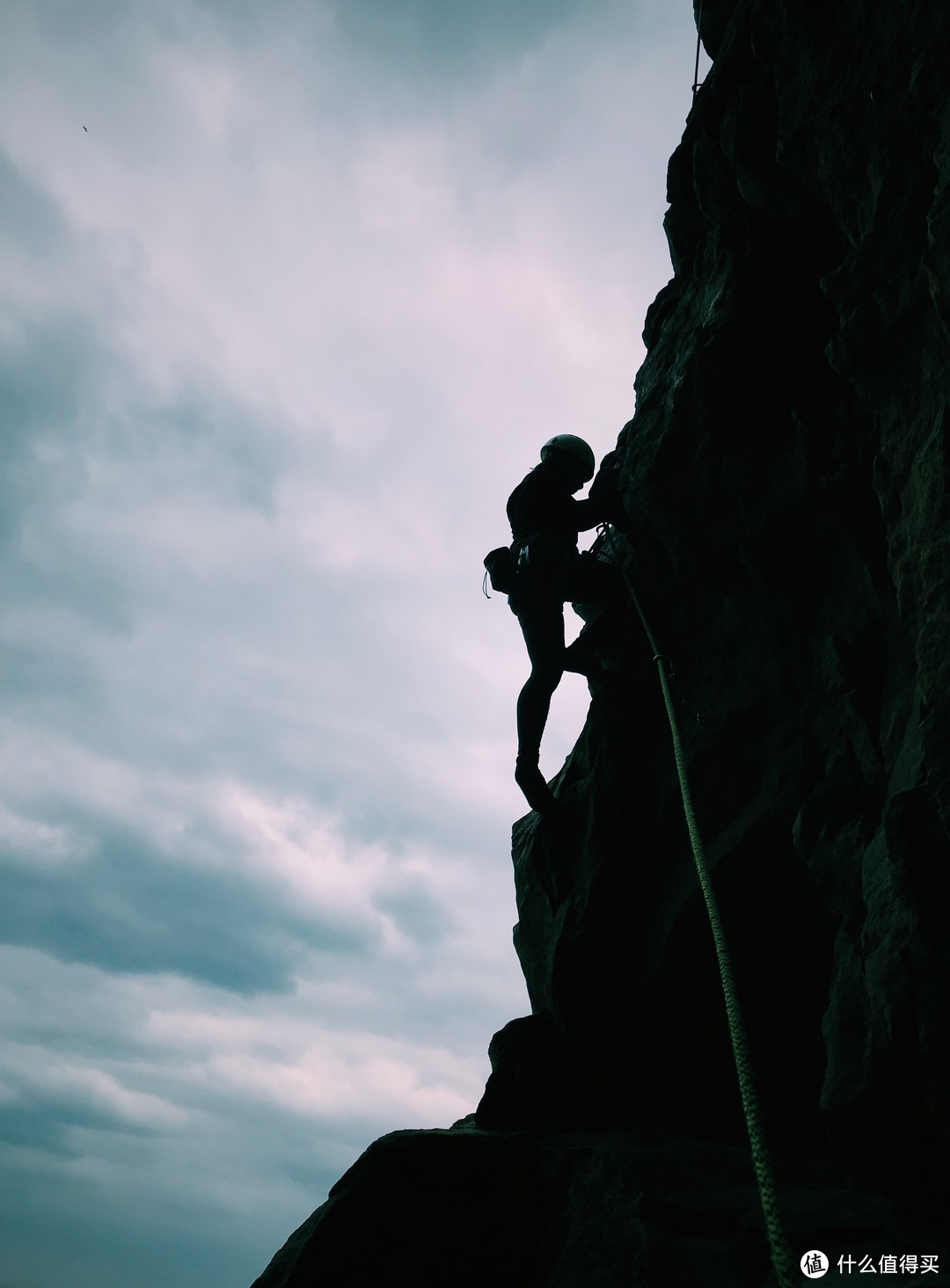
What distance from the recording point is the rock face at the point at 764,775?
11.9ft

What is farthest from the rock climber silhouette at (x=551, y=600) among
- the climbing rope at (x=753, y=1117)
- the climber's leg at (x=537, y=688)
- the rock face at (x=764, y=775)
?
the climbing rope at (x=753, y=1117)

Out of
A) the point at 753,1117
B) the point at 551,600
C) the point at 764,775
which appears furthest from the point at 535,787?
the point at 753,1117

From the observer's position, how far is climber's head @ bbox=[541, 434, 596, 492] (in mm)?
7500

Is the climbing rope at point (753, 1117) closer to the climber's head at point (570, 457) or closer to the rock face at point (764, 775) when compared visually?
the rock face at point (764, 775)

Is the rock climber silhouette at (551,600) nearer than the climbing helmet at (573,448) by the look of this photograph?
Yes

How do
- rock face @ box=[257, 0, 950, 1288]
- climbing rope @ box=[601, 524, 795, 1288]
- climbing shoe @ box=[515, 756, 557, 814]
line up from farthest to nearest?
climbing shoe @ box=[515, 756, 557, 814], rock face @ box=[257, 0, 950, 1288], climbing rope @ box=[601, 524, 795, 1288]

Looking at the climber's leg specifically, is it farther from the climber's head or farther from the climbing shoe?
the climber's head

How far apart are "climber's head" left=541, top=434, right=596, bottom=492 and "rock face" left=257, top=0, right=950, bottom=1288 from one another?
82 cm

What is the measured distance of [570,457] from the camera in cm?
754

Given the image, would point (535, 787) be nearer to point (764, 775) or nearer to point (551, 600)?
point (551, 600)

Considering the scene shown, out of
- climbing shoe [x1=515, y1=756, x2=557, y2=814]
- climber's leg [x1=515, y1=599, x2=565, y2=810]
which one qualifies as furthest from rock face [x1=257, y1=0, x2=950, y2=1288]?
climber's leg [x1=515, y1=599, x2=565, y2=810]

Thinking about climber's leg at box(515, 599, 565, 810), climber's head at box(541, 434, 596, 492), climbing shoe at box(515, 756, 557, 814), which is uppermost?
climber's head at box(541, 434, 596, 492)

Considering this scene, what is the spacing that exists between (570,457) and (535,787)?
3.14 m

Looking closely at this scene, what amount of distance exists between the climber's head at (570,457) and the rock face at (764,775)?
82 cm
